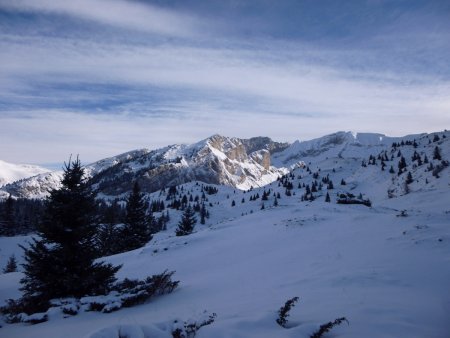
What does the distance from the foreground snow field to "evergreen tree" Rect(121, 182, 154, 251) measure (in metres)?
12.7

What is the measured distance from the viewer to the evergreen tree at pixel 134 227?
112 feet

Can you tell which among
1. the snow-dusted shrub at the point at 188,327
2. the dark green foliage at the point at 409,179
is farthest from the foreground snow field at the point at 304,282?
the dark green foliage at the point at 409,179

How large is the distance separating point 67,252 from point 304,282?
846cm

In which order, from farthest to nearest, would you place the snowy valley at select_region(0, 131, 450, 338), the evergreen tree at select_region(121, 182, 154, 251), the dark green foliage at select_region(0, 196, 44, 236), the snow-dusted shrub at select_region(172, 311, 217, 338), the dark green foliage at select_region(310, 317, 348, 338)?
the dark green foliage at select_region(0, 196, 44, 236)
the evergreen tree at select_region(121, 182, 154, 251)
the snowy valley at select_region(0, 131, 450, 338)
the snow-dusted shrub at select_region(172, 311, 217, 338)
the dark green foliage at select_region(310, 317, 348, 338)

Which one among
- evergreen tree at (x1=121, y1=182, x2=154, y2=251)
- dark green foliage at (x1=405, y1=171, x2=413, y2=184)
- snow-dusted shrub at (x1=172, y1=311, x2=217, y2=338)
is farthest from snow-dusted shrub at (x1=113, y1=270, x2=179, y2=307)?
dark green foliage at (x1=405, y1=171, x2=413, y2=184)

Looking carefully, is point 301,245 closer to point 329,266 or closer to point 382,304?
point 329,266

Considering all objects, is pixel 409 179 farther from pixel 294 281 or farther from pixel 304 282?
pixel 304 282

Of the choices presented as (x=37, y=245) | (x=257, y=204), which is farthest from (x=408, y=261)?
(x=257, y=204)

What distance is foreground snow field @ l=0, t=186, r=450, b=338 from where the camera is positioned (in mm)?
6336

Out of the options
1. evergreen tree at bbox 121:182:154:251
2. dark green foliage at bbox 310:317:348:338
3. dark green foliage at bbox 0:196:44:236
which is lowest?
dark green foliage at bbox 0:196:44:236

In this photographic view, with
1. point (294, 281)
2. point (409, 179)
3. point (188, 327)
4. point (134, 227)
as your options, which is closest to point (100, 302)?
point (188, 327)

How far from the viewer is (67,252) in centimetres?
1226

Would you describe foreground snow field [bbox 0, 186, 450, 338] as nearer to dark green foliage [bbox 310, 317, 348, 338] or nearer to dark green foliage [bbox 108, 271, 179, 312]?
dark green foliage [bbox 310, 317, 348, 338]

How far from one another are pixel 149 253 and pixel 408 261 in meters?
15.4
